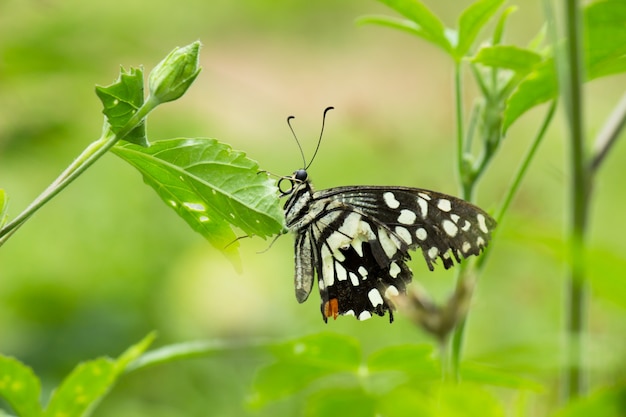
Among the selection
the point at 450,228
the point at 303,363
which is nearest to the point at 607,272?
the point at 303,363

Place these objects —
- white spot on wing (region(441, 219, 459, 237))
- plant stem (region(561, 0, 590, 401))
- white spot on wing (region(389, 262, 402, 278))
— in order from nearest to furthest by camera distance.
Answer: plant stem (region(561, 0, 590, 401)), white spot on wing (region(441, 219, 459, 237)), white spot on wing (region(389, 262, 402, 278))

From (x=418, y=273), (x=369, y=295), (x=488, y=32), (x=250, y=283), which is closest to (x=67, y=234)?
(x=250, y=283)

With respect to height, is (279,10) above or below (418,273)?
above

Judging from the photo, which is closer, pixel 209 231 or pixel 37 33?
pixel 209 231

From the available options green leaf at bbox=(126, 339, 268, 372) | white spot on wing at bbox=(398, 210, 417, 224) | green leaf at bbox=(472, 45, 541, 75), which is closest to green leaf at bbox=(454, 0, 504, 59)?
green leaf at bbox=(472, 45, 541, 75)

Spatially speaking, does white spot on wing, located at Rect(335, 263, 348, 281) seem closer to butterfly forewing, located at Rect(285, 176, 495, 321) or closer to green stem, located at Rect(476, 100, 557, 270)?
butterfly forewing, located at Rect(285, 176, 495, 321)

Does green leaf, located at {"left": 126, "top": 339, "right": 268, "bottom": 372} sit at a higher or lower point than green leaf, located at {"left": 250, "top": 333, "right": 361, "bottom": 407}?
higher

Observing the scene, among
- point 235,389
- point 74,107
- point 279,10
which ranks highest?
point 279,10

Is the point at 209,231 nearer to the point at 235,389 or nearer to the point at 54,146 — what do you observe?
the point at 54,146
